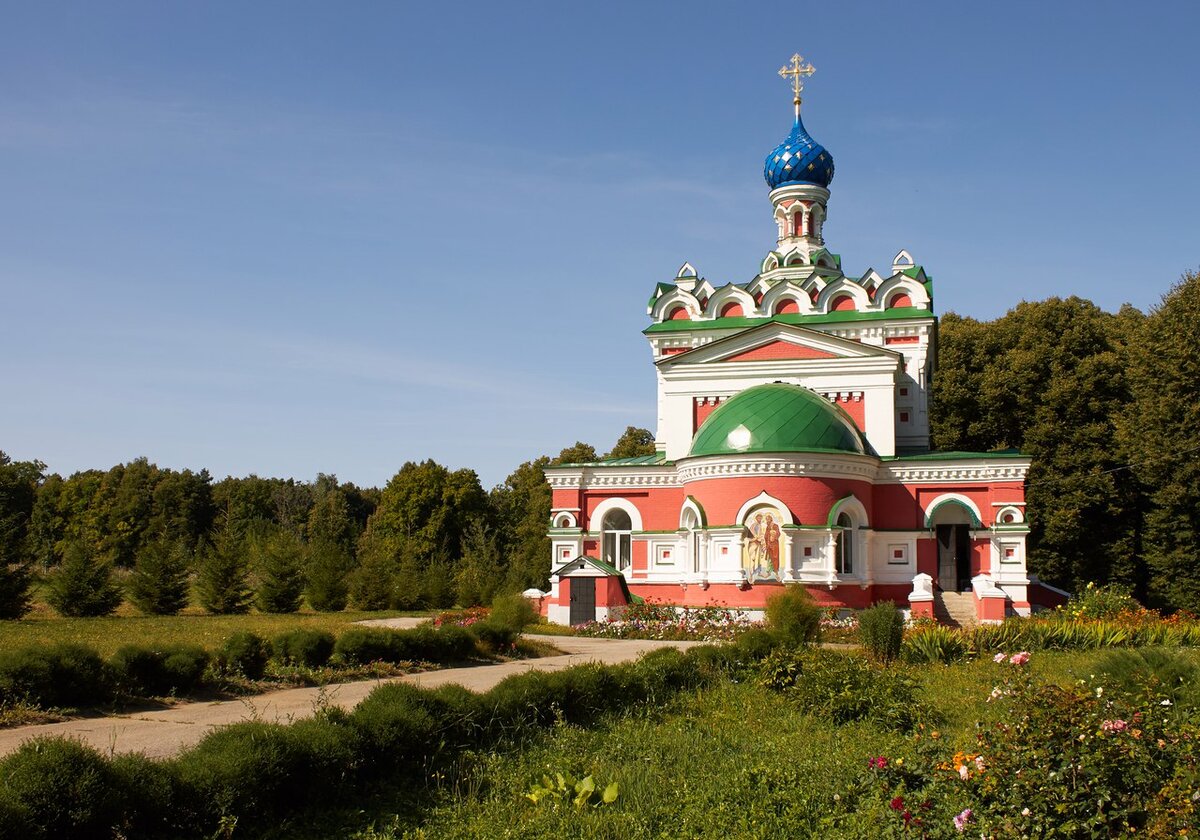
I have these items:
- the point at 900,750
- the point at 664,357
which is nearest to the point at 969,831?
the point at 900,750

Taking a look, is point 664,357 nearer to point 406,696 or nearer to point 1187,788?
point 406,696

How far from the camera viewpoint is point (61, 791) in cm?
547

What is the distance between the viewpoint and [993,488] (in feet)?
77.6

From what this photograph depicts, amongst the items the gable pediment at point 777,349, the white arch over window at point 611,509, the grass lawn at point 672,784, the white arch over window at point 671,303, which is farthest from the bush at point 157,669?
the white arch over window at point 671,303

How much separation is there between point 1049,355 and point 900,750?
28.9 metres

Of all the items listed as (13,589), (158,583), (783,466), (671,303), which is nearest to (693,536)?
(783,466)

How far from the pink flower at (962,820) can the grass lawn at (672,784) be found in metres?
0.20

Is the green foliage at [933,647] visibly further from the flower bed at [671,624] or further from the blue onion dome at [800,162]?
the blue onion dome at [800,162]

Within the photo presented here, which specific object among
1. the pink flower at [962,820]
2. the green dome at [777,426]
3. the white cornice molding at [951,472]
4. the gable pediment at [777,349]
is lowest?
the pink flower at [962,820]

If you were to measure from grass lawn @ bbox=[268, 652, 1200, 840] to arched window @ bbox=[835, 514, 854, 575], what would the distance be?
12.2 metres

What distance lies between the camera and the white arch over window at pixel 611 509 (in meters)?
25.6

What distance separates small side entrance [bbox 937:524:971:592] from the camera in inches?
988

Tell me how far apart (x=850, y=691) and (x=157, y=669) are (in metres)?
7.01

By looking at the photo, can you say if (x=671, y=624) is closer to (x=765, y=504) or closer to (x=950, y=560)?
(x=765, y=504)
